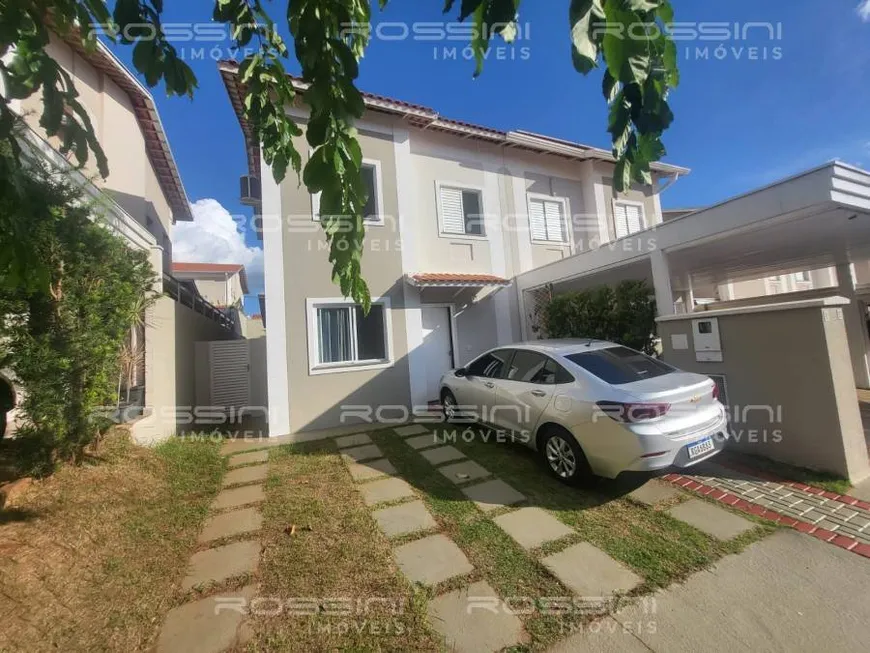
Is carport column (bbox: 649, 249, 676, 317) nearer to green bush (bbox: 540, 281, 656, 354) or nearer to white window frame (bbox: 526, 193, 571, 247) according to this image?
green bush (bbox: 540, 281, 656, 354)

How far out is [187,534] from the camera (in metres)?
3.53

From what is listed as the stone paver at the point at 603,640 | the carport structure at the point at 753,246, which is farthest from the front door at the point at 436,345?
the stone paver at the point at 603,640

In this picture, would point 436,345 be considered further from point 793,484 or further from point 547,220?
point 793,484

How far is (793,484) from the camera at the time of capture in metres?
3.92

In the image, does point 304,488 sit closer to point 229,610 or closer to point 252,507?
point 252,507

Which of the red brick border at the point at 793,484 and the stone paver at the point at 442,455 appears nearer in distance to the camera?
the red brick border at the point at 793,484

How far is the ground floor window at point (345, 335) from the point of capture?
297 inches

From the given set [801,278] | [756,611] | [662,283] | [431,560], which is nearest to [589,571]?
[756,611]

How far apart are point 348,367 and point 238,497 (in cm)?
359

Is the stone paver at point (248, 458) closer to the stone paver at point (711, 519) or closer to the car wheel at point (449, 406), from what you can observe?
the car wheel at point (449, 406)

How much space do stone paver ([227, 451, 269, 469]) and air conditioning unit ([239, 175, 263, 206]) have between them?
24.3 feet

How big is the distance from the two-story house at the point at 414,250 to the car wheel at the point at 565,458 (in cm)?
411

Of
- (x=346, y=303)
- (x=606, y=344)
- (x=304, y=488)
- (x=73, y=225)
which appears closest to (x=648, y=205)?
(x=606, y=344)

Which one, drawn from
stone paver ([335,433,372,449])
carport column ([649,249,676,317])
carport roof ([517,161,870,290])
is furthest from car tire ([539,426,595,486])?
carport roof ([517,161,870,290])
